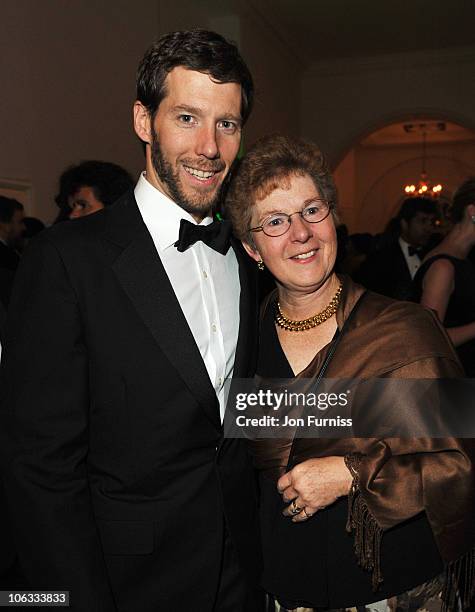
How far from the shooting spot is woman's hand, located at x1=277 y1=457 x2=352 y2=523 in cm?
153

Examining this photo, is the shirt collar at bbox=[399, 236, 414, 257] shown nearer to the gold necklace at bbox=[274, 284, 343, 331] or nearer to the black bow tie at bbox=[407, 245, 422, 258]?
the black bow tie at bbox=[407, 245, 422, 258]

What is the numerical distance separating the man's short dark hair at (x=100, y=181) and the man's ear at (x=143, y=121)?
1.53 m

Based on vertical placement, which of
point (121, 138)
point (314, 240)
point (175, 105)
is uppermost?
point (121, 138)

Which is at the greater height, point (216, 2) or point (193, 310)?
point (216, 2)

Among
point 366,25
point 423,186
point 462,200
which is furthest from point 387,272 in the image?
point 423,186

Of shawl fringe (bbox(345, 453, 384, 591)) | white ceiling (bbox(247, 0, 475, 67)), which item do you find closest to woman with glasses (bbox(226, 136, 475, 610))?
shawl fringe (bbox(345, 453, 384, 591))

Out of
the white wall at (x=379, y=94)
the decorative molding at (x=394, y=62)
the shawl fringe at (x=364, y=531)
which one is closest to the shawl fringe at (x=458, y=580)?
the shawl fringe at (x=364, y=531)

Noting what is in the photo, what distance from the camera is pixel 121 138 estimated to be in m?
5.49

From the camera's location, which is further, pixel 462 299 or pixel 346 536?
pixel 462 299

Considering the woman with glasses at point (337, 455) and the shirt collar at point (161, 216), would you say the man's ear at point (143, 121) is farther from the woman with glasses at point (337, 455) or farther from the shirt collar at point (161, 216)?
the woman with glasses at point (337, 455)

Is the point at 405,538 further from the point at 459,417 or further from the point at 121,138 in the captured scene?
the point at 121,138

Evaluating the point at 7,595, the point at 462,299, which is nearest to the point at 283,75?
the point at 462,299

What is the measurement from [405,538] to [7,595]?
1.04 m

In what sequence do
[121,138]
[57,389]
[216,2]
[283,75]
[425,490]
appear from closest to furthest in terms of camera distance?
[57,389]
[425,490]
[121,138]
[216,2]
[283,75]
